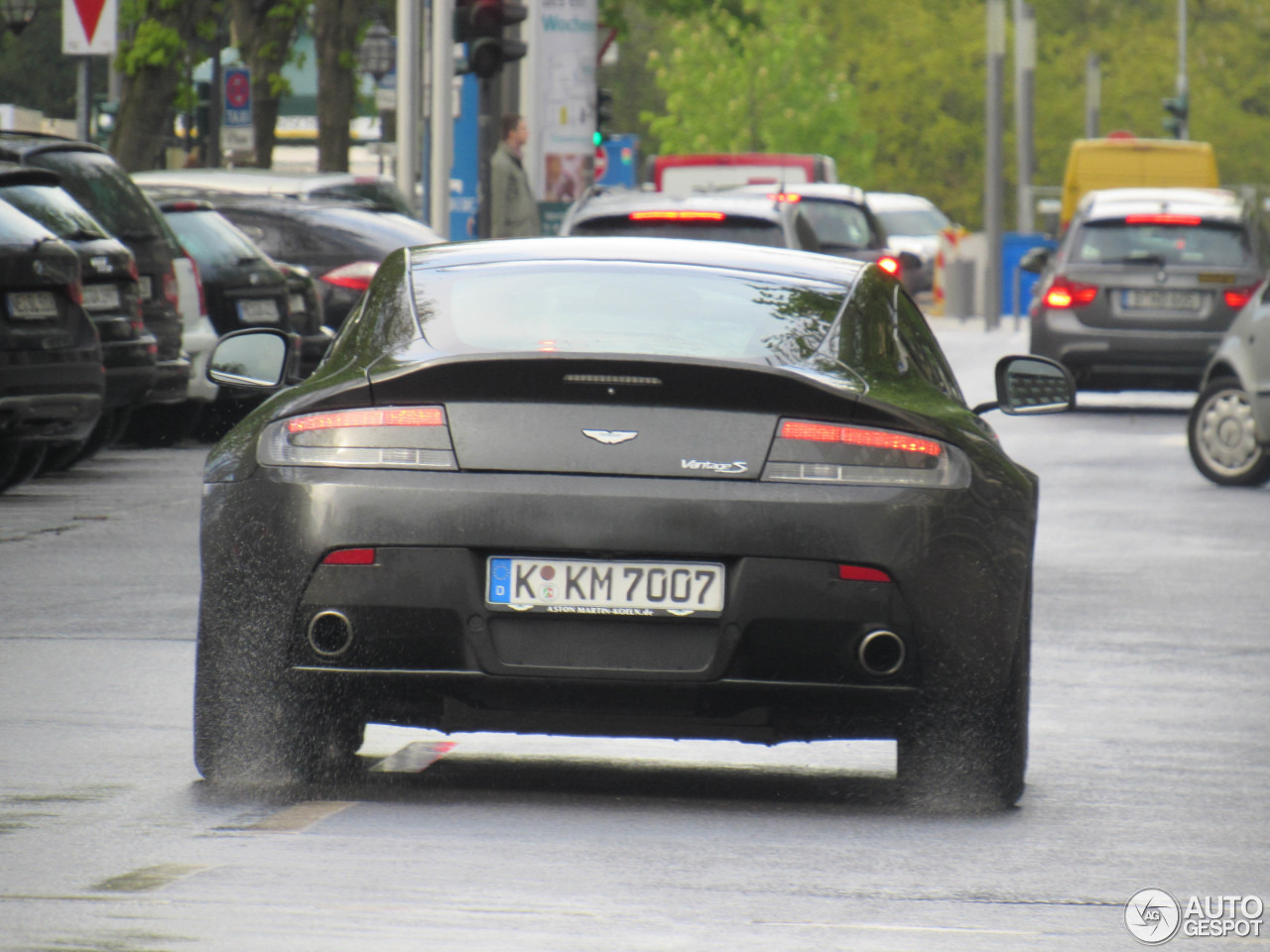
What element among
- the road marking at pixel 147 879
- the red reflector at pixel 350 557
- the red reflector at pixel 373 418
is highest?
the red reflector at pixel 373 418

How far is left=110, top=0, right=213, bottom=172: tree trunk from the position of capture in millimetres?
26328

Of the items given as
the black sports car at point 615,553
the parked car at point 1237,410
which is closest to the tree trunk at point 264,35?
the parked car at point 1237,410

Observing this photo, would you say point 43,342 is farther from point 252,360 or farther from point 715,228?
point 252,360

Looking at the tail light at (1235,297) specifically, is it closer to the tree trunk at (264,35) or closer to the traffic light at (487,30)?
the traffic light at (487,30)

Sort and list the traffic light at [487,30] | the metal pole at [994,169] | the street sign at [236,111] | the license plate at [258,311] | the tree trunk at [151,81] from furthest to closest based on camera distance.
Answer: the metal pole at [994,169] < the street sign at [236,111] < the tree trunk at [151,81] < the traffic light at [487,30] < the license plate at [258,311]

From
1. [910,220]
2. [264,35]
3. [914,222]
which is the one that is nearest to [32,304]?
[264,35]

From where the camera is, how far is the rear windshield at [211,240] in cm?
1847

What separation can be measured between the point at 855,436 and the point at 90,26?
14354 mm

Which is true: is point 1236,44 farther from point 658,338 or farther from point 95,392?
point 658,338

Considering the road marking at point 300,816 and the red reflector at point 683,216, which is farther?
the red reflector at point 683,216

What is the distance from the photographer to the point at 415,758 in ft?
23.8

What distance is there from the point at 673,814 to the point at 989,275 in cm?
3490

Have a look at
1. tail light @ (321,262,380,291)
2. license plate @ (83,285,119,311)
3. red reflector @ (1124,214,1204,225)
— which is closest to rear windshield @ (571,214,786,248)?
tail light @ (321,262,380,291)

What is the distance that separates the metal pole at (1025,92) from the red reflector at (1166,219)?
2290 centimetres
